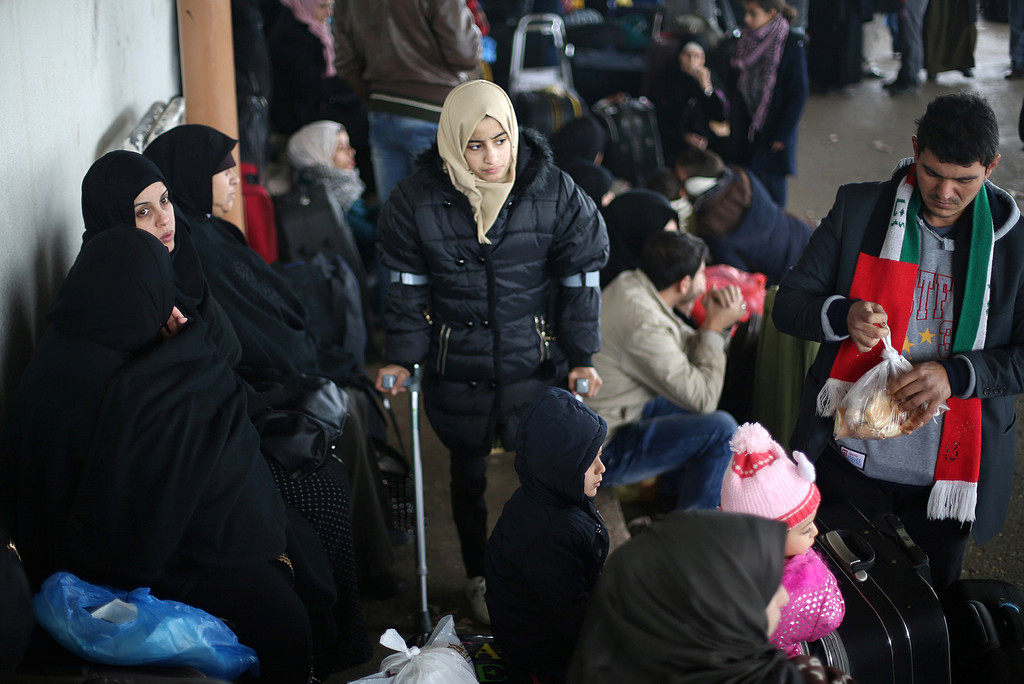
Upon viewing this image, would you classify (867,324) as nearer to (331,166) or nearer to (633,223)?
(633,223)

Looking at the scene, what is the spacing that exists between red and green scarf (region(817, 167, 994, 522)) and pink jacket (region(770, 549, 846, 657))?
553mm

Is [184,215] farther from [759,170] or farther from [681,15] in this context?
[681,15]

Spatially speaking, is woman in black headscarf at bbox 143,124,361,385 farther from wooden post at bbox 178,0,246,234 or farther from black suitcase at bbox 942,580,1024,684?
black suitcase at bbox 942,580,1024,684

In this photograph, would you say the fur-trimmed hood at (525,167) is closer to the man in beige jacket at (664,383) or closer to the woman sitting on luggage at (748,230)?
the man in beige jacket at (664,383)

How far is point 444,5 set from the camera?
14.0ft

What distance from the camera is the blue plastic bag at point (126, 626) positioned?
1.70 m

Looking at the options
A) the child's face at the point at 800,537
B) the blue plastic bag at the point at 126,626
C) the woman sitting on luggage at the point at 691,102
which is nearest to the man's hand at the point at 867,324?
the child's face at the point at 800,537

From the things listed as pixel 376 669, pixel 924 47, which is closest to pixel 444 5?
pixel 924 47

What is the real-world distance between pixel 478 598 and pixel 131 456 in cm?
135

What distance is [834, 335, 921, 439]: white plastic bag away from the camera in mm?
2068

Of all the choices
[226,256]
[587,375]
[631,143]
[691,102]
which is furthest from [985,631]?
[691,102]

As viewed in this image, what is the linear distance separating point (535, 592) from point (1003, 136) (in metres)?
2.36

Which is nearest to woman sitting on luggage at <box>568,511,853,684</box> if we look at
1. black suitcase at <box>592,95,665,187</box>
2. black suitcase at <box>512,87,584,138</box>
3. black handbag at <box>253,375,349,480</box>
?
black handbag at <box>253,375,349,480</box>

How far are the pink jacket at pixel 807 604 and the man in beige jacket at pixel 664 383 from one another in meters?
1.30
